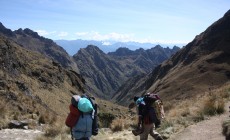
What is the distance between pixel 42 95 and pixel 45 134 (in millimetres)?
38453

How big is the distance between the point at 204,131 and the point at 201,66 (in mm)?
117794

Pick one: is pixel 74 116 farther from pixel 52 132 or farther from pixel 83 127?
pixel 52 132

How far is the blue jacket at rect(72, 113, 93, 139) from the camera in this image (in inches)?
354

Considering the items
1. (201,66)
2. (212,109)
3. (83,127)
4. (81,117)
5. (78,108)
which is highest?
(201,66)

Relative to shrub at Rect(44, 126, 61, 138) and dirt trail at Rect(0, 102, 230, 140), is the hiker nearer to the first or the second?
dirt trail at Rect(0, 102, 230, 140)

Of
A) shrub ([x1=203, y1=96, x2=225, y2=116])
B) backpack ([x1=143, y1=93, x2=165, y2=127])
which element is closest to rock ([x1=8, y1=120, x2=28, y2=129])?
backpack ([x1=143, y1=93, x2=165, y2=127])

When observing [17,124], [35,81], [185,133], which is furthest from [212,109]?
[35,81]

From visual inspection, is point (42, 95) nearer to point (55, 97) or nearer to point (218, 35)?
point (55, 97)

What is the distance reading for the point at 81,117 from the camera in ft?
29.5

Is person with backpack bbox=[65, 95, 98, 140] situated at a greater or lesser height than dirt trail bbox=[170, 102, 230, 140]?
greater

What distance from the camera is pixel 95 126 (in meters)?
9.33

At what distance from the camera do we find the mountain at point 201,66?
368ft

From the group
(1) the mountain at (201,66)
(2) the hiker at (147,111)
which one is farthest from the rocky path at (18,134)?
(1) the mountain at (201,66)

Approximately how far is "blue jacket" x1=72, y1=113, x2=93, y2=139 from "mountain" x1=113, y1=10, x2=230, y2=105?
88.1 metres
